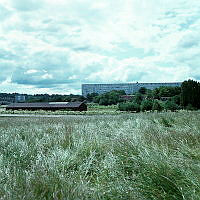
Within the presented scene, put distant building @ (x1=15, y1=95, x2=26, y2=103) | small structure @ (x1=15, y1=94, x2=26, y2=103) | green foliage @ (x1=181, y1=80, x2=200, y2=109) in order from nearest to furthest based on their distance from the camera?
1. green foliage @ (x1=181, y1=80, x2=200, y2=109)
2. distant building @ (x1=15, y1=95, x2=26, y2=103)
3. small structure @ (x1=15, y1=94, x2=26, y2=103)

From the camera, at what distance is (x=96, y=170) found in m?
4.23

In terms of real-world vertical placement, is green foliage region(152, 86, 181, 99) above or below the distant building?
above

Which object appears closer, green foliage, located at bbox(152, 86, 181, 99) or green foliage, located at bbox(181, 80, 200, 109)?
green foliage, located at bbox(181, 80, 200, 109)

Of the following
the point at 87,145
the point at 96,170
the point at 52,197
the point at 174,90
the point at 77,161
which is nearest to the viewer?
the point at 52,197

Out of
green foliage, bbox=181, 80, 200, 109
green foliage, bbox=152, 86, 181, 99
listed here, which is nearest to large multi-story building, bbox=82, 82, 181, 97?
green foliage, bbox=152, 86, 181, 99

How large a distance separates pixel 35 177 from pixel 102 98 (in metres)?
78.0

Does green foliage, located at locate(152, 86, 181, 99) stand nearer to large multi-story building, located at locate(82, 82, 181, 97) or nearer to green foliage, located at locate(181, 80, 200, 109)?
green foliage, located at locate(181, 80, 200, 109)

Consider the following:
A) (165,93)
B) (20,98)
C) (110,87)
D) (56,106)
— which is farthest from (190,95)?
(110,87)

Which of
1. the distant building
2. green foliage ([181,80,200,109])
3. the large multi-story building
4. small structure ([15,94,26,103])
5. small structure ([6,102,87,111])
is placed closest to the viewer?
green foliage ([181,80,200,109])

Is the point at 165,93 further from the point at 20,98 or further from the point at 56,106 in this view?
the point at 20,98

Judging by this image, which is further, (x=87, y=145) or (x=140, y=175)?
(x=87, y=145)

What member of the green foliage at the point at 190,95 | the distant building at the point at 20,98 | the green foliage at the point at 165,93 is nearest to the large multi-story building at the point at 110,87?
the distant building at the point at 20,98

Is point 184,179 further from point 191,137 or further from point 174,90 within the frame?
point 174,90

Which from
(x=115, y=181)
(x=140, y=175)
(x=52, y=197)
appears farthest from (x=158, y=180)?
(x=52, y=197)
